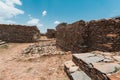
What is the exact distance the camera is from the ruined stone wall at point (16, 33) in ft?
48.2

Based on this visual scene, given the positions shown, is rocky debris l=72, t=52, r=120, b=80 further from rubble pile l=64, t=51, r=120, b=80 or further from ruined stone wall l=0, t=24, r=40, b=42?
ruined stone wall l=0, t=24, r=40, b=42

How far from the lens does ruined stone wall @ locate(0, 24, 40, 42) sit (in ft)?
48.2

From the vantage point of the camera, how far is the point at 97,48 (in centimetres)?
646

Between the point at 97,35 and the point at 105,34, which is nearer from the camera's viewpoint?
the point at 105,34

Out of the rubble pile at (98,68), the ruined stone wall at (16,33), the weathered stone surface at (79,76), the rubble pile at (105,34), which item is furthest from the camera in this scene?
the ruined stone wall at (16,33)

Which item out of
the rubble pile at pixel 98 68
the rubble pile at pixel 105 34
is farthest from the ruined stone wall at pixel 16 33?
the rubble pile at pixel 98 68

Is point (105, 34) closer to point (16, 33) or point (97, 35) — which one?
point (97, 35)

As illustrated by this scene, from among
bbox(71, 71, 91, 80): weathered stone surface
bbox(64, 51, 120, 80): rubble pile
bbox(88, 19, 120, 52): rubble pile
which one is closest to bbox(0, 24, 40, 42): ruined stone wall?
bbox(88, 19, 120, 52): rubble pile

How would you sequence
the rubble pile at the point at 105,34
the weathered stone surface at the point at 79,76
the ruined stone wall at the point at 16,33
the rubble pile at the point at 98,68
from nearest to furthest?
the rubble pile at the point at 98,68
the weathered stone surface at the point at 79,76
the rubble pile at the point at 105,34
the ruined stone wall at the point at 16,33

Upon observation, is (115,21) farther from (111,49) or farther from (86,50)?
(86,50)

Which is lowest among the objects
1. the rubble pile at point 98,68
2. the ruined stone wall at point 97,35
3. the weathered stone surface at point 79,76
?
the weathered stone surface at point 79,76

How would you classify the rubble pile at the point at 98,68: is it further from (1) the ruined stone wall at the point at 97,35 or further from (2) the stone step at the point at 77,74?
(1) the ruined stone wall at the point at 97,35

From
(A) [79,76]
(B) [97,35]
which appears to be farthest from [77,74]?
(B) [97,35]

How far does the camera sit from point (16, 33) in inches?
584
